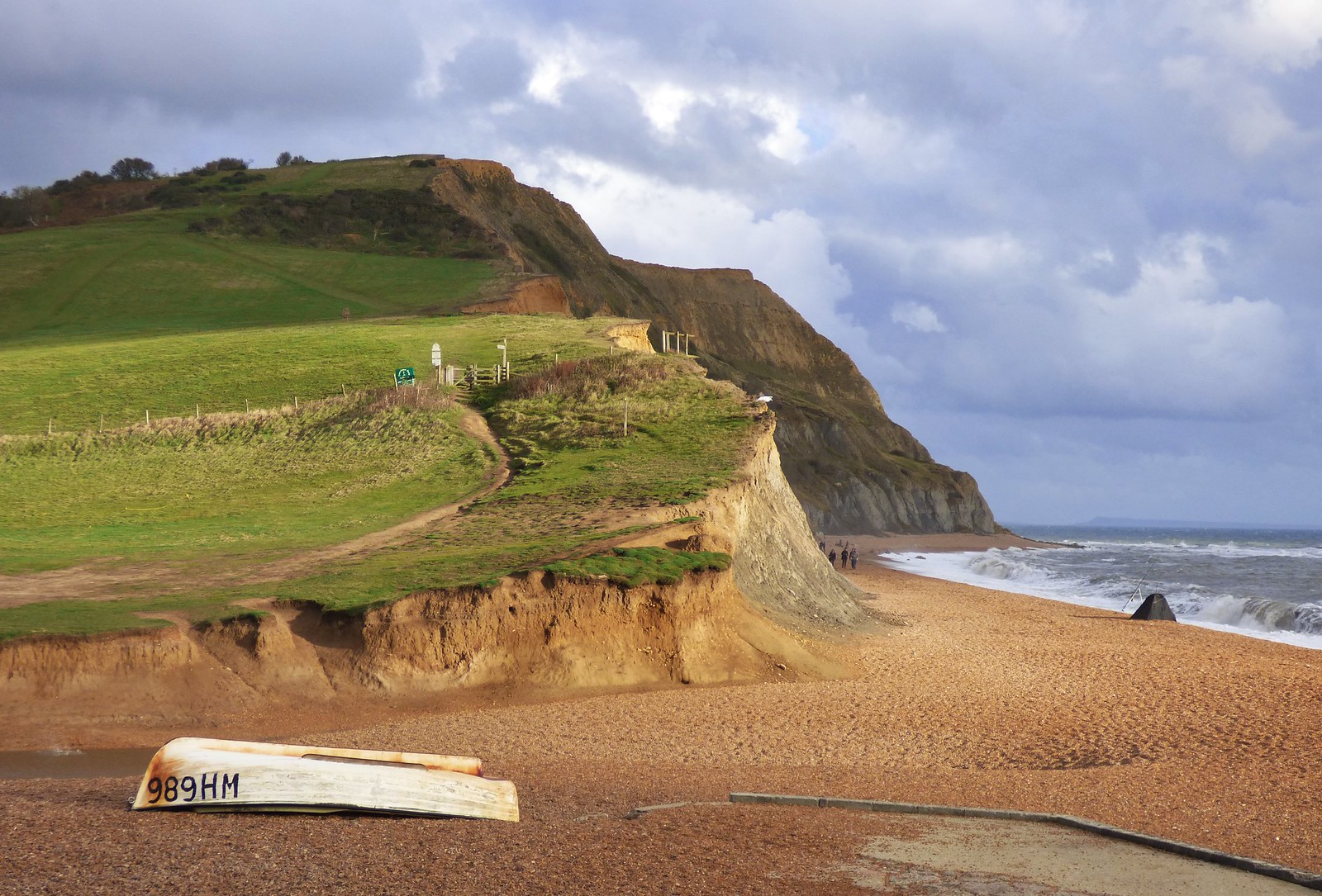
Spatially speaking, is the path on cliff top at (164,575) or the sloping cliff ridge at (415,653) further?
the path on cliff top at (164,575)

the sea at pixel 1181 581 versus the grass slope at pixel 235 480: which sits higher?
the grass slope at pixel 235 480

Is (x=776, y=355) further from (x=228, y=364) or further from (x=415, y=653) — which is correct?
(x=415, y=653)

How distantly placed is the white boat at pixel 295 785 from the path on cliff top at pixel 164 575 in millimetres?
10222

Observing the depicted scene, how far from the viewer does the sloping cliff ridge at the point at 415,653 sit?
15.2m

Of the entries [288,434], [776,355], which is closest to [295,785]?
[288,434]

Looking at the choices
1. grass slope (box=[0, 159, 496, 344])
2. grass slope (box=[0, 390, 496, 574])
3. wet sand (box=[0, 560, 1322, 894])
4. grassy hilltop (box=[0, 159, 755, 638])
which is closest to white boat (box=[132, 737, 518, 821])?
wet sand (box=[0, 560, 1322, 894])

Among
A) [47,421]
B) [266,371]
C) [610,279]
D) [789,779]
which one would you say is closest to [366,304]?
[266,371]

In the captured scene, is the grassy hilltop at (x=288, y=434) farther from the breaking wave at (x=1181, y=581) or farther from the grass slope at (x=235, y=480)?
the breaking wave at (x=1181, y=581)

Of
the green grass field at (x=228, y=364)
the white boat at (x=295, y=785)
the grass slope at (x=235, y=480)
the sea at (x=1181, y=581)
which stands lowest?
the sea at (x=1181, y=581)

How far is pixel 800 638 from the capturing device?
22.3 m

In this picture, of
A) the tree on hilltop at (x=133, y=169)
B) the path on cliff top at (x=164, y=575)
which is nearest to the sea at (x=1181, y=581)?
the path on cliff top at (x=164, y=575)

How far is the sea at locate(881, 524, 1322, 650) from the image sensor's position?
116 ft

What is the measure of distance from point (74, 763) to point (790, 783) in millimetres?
9163

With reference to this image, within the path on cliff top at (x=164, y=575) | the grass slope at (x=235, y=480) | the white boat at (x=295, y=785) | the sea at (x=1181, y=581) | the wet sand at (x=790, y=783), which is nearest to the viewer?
the wet sand at (x=790, y=783)
